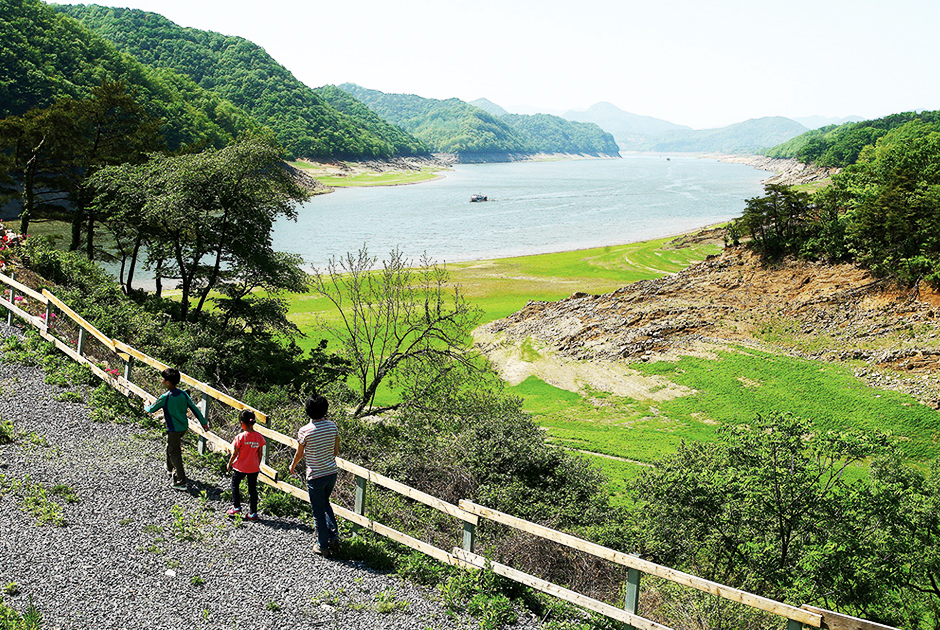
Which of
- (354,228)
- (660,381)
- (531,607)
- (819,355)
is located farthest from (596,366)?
(354,228)

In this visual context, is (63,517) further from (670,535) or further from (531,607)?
(670,535)

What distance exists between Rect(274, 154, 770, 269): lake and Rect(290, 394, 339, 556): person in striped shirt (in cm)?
6153

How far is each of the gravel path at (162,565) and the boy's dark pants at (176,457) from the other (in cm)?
23

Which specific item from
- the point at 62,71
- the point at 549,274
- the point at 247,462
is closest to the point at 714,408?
the point at 247,462

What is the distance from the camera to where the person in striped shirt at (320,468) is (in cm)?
845

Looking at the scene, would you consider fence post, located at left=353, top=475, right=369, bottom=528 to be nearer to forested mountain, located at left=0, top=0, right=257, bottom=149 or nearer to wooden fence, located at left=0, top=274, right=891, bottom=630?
wooden fence, located at left=0, top=274, right=891, bottom=630

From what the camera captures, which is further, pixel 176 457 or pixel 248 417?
pixel 176 457

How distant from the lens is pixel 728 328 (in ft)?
127

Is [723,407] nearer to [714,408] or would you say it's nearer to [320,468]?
[714,408]

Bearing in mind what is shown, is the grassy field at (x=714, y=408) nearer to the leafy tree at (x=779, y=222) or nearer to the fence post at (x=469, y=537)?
the fence post at (x=469, y=537)

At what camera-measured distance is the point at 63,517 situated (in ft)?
28.3

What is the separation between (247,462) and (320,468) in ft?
4.56

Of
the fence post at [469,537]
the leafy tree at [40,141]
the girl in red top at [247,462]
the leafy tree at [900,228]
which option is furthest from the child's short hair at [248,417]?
the leafy tree at [900,228]

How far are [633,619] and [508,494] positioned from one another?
589 cm
